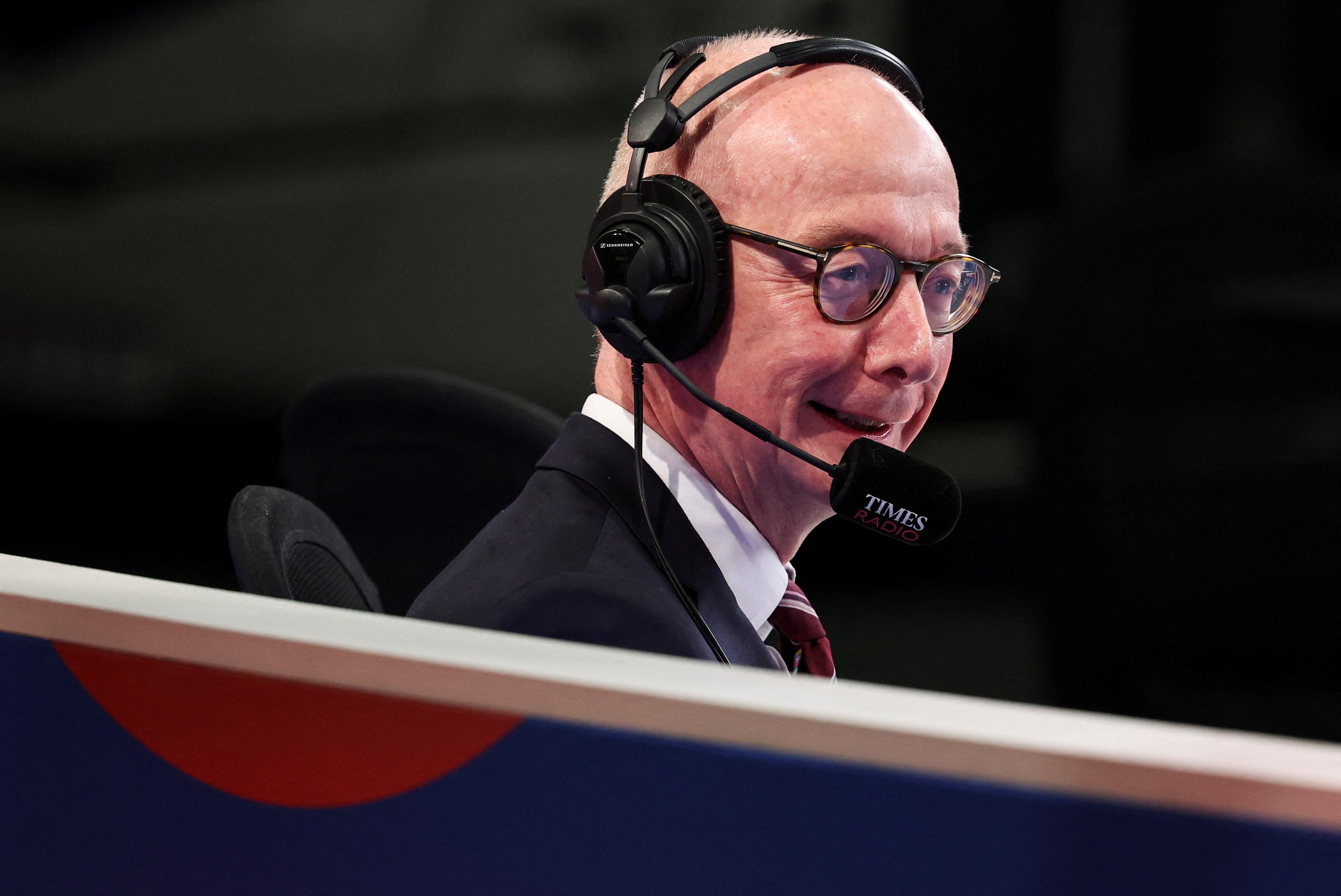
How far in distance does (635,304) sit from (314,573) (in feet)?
1.61

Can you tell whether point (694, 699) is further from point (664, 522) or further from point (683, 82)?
point (683, 82)

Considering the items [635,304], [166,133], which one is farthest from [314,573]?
[166,133]

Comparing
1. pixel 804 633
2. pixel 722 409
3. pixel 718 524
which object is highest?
pixel 722 409

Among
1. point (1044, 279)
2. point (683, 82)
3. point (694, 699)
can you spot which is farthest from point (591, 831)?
point (1044, 279)

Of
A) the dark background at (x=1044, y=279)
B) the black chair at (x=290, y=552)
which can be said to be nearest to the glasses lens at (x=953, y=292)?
the black chair at (x=290, y=552)

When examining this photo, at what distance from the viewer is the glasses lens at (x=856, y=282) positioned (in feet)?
3.35

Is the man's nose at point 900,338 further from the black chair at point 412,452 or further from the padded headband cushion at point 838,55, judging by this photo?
the black chair at point 412,452

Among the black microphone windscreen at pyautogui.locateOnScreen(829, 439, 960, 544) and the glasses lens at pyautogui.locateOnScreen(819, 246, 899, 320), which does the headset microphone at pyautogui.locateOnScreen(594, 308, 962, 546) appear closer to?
the black microphone windscreen at pyautogui.locateOnScreen(829, 439, 960, 544)

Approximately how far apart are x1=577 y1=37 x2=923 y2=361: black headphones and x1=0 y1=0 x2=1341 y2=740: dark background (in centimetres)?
129

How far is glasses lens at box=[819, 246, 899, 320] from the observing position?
102 cm

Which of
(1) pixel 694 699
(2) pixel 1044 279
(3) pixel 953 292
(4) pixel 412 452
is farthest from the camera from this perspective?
(2) pixel 1044 279

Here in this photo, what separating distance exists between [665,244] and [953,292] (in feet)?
1.02

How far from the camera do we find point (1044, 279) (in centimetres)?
260

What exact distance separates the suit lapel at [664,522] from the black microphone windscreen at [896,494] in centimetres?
14
